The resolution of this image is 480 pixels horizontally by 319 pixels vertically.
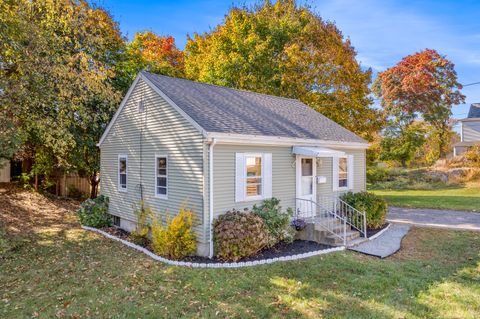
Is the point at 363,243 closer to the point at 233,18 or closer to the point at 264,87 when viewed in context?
the point at 264,87

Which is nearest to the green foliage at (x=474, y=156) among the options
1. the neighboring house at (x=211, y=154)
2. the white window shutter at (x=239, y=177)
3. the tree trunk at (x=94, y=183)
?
the neighboring house at (x=211, y=154)

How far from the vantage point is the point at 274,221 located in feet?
29.0

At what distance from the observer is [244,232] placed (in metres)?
7.80

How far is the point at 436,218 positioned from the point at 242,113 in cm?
919

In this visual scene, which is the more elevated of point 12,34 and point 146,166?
point 12,34

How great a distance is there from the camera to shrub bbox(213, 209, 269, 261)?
25.3ft

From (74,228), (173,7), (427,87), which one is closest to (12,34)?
(74,228)

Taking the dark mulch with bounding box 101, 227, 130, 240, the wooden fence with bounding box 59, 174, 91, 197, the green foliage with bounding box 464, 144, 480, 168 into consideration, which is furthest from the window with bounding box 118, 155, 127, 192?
the green foliage with bounding box 464, 144, 480, 168

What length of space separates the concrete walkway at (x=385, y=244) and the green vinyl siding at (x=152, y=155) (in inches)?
177

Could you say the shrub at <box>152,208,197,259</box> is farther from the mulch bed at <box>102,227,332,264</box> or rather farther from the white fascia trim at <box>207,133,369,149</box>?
the white fascia trim at <box>207,133,369,149</box>

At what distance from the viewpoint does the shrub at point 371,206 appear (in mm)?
11117

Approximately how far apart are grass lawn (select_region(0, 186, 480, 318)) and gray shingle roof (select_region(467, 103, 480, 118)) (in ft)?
106

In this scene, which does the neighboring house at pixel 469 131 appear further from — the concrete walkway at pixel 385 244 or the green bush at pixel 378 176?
the concrete walkway at pixel 385 244

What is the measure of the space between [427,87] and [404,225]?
27007 millimetres
